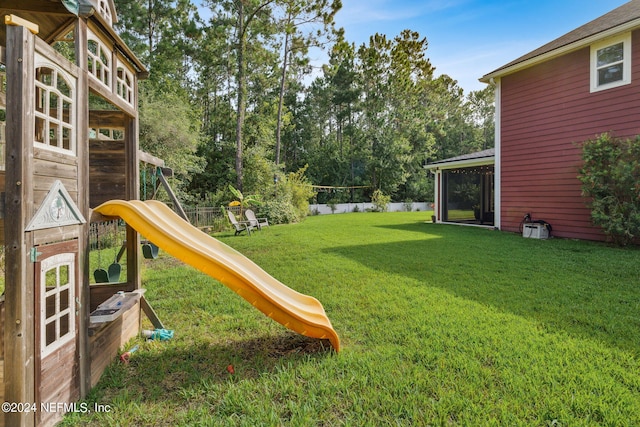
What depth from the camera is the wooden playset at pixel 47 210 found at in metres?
1.72

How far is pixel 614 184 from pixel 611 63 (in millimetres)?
3099

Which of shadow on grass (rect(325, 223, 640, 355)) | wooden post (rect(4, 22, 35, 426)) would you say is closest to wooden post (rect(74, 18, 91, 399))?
wooden post (rect(4, 22, 35, 426))

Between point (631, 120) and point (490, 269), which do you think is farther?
point (631, 120)

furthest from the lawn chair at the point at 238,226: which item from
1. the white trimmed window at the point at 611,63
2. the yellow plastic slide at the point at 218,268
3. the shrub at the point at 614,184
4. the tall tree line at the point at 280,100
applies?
the white trimmed window at the point at 611,63

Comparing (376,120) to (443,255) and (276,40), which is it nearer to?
(276,40)

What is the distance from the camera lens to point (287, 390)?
91.9 inches

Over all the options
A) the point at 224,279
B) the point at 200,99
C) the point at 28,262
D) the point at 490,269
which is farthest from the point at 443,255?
the point at 200,99

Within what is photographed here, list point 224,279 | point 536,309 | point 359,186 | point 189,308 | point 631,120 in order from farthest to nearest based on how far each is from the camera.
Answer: point 359,186
point 631,120
point 189,308
point 536,309
point 224,279

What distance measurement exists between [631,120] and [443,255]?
221 inches

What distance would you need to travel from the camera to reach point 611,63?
26.8 ft

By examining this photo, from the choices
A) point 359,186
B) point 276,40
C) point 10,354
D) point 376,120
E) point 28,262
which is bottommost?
point 10,354

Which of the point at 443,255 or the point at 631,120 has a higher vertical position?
the point at 631,120

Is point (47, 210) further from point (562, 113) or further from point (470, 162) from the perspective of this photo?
point (470, 162)

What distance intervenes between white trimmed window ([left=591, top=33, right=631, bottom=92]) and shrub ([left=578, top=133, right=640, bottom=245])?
1346mm
